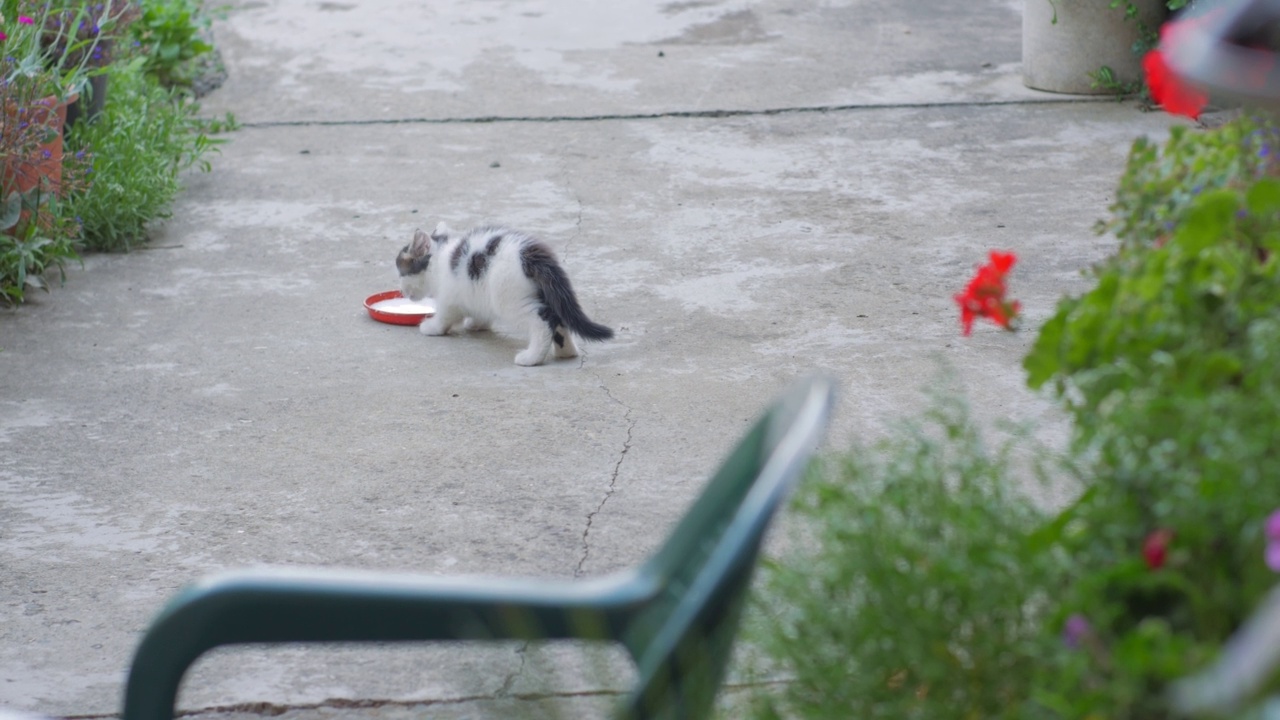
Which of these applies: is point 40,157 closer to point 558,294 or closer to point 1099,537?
point 558,294

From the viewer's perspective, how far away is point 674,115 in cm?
666

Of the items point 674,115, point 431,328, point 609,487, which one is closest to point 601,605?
point 609,487

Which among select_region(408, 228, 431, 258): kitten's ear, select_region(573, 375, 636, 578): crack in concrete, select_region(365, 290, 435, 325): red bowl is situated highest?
select_region(408, 228, 431, 258): kitten's ear

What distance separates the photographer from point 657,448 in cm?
348

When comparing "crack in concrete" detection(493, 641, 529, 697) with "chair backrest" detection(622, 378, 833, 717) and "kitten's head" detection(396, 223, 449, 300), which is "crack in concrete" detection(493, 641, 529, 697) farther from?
"kitten's head" detection(396, 223, 449, 300)

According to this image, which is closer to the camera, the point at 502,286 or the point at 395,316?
the point at 502,286

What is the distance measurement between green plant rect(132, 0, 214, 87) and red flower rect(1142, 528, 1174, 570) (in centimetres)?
634

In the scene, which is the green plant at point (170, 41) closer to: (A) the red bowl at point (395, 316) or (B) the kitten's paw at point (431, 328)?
(A) the red bowl at point (395, 316)

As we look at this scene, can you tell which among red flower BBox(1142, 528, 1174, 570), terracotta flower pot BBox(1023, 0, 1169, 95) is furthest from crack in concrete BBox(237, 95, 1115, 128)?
red flower BBox(1142, 528, 1174, 570)

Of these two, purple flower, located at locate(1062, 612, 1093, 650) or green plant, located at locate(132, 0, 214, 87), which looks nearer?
purple flower, located at locate(1062, 612, 1093, 650)

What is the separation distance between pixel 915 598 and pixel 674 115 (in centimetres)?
541

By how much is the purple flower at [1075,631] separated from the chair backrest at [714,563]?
0.29m

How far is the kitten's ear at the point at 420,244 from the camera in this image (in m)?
4.45

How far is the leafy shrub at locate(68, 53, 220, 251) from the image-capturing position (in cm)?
512
